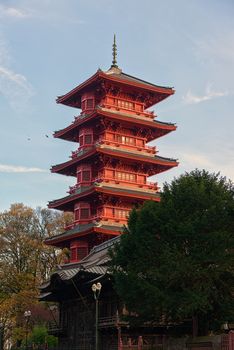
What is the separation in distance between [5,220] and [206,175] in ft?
138

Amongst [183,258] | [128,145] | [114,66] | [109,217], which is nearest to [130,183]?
A: [128,145]

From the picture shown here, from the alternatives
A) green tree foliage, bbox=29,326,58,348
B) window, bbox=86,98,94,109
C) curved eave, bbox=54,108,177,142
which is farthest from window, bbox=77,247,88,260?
window, bbox=86,98,94,109

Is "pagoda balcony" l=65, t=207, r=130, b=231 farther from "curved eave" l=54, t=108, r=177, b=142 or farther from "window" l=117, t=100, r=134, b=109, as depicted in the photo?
"window" l=117, t=100, r=134, b=109

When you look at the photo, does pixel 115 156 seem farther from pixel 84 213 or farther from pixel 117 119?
pixel 84 213

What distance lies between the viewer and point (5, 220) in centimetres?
7188

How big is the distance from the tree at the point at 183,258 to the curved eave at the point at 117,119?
25.0m

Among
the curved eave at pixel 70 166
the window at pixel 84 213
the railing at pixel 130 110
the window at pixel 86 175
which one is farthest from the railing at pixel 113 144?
the window at pixel 84 213

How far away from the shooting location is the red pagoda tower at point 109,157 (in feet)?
185

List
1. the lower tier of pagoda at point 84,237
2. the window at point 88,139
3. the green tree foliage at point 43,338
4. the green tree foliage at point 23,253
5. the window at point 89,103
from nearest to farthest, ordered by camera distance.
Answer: the green tree foliage at point 43,338 → the lower tier of pagoda at point 84,237 → the window at point 88,139 → the window at point 89,103 → the green tree foliage at point 23,253

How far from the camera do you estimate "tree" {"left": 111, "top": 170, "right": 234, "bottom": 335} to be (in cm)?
3012

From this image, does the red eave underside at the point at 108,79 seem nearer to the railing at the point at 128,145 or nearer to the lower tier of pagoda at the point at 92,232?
the railing at the point at 128,145

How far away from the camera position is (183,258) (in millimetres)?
30438

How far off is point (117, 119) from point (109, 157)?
13.6 feet

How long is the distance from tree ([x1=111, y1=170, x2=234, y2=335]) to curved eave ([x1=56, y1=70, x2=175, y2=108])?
2741cm
